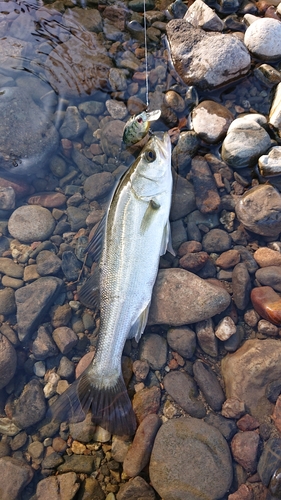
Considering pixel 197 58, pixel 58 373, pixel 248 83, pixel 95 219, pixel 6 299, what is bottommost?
pixel 58 373

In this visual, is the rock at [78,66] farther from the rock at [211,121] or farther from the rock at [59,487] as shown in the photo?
the rock at [59,487]

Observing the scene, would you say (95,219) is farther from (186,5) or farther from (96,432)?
(186,5)

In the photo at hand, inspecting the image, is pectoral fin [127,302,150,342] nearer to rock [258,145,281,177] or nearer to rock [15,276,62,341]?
rock [15,276,62,341]

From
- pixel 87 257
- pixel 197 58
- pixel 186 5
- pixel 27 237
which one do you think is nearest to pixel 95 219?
pixel 87 257

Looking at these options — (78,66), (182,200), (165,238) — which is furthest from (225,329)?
(78,66)

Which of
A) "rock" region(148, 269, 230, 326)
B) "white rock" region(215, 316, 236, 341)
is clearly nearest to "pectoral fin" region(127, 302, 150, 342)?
"rock" region(148, 269, 230, 326)

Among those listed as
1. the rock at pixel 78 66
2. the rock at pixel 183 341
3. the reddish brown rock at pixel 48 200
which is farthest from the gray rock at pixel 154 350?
the rock at pixel 78 66

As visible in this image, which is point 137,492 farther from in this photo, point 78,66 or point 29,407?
point 78,66
